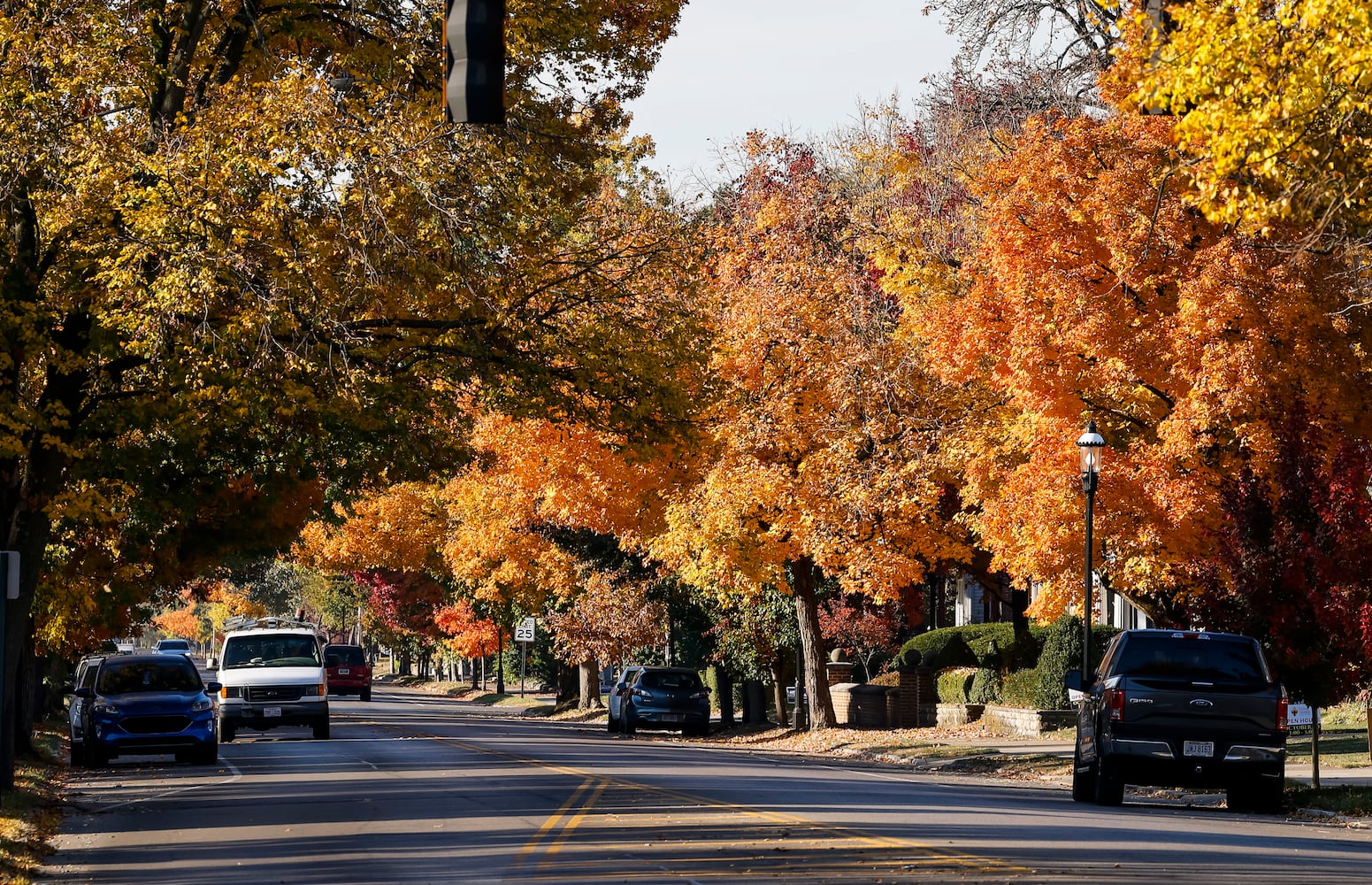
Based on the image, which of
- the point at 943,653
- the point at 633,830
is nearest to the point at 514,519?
the point at 943,653

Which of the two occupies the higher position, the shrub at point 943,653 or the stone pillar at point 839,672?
the shrub at point 943,653

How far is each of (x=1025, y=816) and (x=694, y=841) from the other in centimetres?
417

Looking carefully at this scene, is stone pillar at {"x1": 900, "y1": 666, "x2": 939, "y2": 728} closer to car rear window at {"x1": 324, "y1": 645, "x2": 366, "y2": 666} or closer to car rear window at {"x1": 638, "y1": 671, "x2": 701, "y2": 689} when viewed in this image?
car rear window at {"x1": 638, "y1": 671, "x2": 701, "y2": 689}

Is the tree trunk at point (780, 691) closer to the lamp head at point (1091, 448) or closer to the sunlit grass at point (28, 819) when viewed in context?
the sunlit grass at point (28, 819)

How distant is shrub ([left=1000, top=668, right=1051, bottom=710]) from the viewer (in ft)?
116

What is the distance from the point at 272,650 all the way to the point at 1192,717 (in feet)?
65.3

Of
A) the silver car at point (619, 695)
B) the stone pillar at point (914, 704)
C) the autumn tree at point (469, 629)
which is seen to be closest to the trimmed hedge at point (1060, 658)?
the stone pillar at point (914, 704)

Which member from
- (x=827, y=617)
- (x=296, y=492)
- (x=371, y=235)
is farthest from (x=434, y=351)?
(x=827, y=617)

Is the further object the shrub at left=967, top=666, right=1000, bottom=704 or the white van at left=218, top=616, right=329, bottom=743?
the shrub at left=967, top=666, right=1000, bottom=704

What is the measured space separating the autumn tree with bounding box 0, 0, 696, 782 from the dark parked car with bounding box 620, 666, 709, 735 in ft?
54.0

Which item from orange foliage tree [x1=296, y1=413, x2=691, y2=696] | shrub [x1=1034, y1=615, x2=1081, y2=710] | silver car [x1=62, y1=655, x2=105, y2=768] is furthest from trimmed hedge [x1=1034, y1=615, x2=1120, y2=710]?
silver car [x1=62, y1=655, x2=105, y2=768]

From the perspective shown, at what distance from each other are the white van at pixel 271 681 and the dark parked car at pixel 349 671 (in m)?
29.9

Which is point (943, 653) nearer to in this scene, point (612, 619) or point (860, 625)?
point (860, 625)

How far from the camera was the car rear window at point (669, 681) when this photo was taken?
39531 mm
